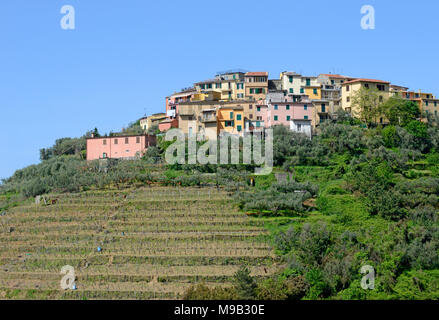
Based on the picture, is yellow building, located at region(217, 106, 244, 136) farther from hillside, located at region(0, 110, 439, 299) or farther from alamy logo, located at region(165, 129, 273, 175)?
hillside, located at region(0, 110, 439, 299)

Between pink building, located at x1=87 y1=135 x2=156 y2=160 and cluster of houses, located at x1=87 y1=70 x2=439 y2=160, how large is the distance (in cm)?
10

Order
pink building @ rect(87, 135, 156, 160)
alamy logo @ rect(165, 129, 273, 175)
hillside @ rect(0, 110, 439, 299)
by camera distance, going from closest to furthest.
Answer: hillside @ rect(0, 110, 439, 299) < alamy logo @ rect(165, 129, 273, 175) < pink building @ rect(87, 135, 156, 160)

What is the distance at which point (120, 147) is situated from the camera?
66.1 metres

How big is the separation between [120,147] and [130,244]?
23.4 m

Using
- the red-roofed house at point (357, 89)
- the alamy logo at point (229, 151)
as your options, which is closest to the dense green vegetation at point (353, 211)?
the alamy logo at point (229, 151)

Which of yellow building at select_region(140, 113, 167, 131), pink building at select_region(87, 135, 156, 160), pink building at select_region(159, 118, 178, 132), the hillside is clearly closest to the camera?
the hillside

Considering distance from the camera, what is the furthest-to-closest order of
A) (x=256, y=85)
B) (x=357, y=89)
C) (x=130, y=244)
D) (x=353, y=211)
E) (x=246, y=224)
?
(x=256, y=85)
(x=357, y=89)
(x=353, y=211)
(x=246, y=224)
(x=130, y=244)

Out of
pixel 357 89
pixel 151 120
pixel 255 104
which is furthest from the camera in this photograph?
pixel 151 120

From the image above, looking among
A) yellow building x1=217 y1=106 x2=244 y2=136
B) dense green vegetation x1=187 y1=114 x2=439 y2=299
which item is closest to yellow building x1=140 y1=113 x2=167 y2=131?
yellow building x1=217 y1=106 x2=244 y2=136

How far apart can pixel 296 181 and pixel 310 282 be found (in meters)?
18.9

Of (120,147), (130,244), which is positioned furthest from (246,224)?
(120,147)

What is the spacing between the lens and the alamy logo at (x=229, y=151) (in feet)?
192

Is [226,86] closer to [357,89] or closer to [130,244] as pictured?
[357,89]

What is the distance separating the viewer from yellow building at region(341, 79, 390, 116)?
2798 inches
